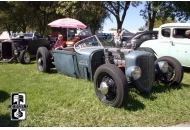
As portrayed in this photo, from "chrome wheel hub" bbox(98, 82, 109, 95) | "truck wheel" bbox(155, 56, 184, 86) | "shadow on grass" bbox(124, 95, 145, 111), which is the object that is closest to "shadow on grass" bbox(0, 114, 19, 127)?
"chrome wheel hub" bbox(98, 82, 109, 95)

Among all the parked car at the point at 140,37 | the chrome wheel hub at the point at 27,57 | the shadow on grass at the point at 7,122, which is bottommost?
the shadow on grass at the point at 7,122

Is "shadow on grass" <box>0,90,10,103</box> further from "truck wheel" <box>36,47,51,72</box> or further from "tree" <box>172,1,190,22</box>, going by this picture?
"tree" <box>172,1,190,22</box>

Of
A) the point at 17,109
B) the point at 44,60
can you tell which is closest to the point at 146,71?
the point at 17,109

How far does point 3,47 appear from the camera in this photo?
11.7m

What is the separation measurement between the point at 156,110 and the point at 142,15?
2003 centimetres

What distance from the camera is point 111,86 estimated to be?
5.07 metres

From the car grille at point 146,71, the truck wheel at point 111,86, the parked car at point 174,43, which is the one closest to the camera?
the truck wheel at point 111,86

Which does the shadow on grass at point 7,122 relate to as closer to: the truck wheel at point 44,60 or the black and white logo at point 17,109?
the black and white logo at point 17,109

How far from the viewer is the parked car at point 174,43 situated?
29.1 ft

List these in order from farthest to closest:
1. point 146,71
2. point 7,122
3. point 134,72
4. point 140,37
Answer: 1. point 140,37
2. point 146,71
3. point 134,72
4. point 7,122

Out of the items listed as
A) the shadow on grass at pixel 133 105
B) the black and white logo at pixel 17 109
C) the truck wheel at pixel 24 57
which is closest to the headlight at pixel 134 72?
the shadow on grass at pixel 133 105

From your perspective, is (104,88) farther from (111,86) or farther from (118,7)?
(118,7)

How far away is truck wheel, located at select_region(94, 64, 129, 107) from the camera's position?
4.79 meters

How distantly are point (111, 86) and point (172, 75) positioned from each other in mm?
2125
